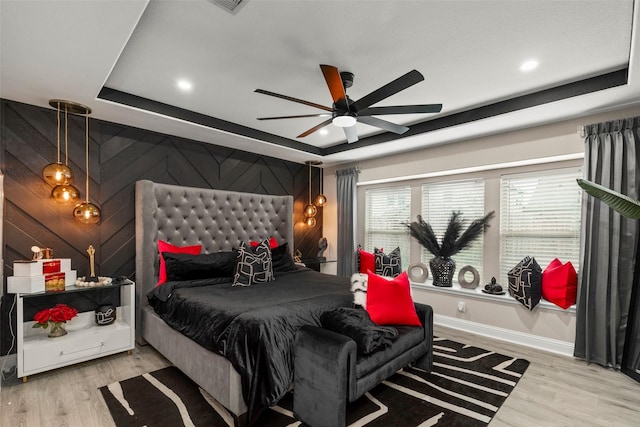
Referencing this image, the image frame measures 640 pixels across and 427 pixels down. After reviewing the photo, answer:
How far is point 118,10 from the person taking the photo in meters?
1.61

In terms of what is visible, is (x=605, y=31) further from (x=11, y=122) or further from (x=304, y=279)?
(x=11, y=122)

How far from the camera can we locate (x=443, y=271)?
4164mm

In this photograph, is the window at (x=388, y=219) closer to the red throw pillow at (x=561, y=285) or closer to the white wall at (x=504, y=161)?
the white wall at (x=504, y=161)

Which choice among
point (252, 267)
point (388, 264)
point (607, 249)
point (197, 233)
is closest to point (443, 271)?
point (388, 264)

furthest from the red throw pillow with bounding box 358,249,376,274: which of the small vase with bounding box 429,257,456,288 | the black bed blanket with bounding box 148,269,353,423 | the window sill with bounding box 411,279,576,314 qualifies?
the black bed blanket with bounding box 148,269,353,423

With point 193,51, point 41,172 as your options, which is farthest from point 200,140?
point 193,51

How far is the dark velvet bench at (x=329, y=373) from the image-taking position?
1.83m

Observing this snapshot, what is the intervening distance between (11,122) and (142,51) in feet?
5.45

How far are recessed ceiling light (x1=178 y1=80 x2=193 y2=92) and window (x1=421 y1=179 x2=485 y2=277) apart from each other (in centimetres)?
340

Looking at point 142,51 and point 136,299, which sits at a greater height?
point 142,51

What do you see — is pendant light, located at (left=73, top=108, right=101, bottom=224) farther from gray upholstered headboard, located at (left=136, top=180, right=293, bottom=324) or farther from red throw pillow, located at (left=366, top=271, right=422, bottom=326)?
red throw pillow, located at (left=366, top=271, right=422, bottom=326)

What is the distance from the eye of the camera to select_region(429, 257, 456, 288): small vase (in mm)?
4156

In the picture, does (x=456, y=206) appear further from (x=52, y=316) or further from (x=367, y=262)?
(x=52, y=316)

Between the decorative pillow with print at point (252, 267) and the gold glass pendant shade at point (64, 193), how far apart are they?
1.67 metres
